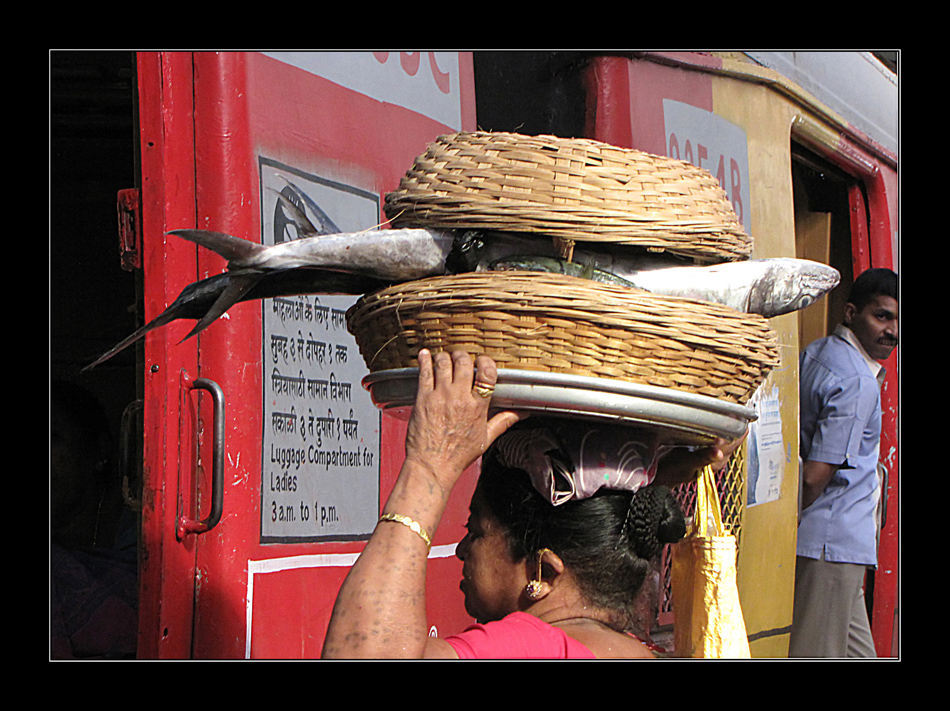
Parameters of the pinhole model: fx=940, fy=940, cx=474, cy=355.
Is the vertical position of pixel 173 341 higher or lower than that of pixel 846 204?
lower

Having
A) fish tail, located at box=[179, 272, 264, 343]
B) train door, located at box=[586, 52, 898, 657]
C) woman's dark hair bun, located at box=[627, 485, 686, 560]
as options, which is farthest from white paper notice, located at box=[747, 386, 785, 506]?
fish tail, located at box=[179, 272, 264, 343]

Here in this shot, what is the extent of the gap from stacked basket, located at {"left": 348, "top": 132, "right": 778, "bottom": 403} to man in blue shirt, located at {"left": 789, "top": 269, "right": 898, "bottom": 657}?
285 centimetres

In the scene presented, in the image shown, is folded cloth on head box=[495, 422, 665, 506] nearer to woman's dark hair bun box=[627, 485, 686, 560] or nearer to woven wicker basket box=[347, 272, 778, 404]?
woman's dark hair bun box=[627, 485, 686, 560]

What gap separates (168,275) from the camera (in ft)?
7.38

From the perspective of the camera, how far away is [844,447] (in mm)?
4168

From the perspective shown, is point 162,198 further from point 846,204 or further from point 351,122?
point 846,204

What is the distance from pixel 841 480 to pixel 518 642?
10.2 feet

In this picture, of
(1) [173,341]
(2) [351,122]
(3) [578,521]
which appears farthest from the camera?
(2) [351,122]

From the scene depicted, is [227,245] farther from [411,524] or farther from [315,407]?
[315,407]

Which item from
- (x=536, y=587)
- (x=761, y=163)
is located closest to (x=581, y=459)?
(x=536, y=587)

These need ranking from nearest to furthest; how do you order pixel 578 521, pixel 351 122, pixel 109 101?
pixel 578 521, pixel 351 122, pixel 109 101

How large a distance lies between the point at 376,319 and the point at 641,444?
1.77 ft

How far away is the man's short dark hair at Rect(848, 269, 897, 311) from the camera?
171 inches

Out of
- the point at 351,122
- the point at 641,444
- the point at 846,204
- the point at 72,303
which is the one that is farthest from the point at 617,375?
the point at 846,204
